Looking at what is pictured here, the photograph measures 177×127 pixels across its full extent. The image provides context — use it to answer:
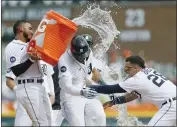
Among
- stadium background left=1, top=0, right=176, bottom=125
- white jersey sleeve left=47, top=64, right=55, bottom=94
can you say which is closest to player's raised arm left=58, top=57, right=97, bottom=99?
white jersey sleeve left=47, top=64, right=55, bottom=94

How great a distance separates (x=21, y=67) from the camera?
1080cm

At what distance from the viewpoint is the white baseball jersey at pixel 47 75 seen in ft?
36.5

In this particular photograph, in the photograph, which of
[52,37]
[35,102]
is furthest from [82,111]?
[52,37]

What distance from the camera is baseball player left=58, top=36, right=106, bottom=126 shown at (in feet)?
37.7

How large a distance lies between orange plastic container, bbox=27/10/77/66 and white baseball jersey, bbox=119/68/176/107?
98cm

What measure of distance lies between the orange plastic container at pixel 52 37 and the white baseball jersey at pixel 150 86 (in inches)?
38.5

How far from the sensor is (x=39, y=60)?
1075 cm

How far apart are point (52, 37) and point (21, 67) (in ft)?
2.02

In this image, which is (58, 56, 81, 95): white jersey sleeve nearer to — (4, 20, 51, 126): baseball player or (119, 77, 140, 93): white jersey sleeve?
(4, 20, 51, 126): baseball player

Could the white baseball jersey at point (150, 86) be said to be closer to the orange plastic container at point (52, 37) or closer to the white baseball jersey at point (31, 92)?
the orange plastic container at point (52, 37)

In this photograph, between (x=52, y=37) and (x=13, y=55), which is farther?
(x=13, y=55)

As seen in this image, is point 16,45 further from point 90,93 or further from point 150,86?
point 150,86

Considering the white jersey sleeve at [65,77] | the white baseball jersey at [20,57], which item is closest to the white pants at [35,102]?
the white baseball jersey at [20,57]

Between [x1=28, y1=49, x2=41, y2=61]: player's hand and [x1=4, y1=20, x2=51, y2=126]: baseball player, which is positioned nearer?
[x1=28, y1=49, x2=41, y2=61]: player's hand
